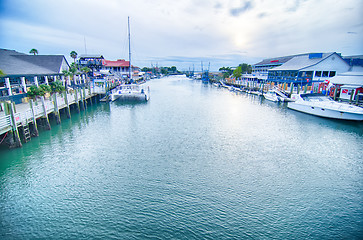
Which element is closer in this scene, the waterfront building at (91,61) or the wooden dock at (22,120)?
the wooden dock at (22,120)

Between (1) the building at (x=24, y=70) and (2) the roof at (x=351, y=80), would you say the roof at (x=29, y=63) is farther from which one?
(2) the roof at (x=351, y=80)

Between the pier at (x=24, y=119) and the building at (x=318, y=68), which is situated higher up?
the building at (x=318, y=68)

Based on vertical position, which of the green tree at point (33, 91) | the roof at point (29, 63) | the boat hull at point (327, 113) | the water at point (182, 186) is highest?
the roof at point (29, 63)

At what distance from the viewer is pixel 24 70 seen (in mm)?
28562

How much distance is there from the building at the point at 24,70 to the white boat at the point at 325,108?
4393cm

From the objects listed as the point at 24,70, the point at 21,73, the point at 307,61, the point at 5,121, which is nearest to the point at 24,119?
the point at 5,121

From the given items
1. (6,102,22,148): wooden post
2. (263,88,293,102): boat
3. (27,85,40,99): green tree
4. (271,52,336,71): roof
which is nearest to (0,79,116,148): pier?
(6,102,22,148): wooden post

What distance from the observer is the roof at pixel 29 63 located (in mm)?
27089

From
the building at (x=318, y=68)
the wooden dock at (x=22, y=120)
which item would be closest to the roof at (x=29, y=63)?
the wooden dock at (x=22, y=120)

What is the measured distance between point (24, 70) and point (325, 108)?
46.1 metres

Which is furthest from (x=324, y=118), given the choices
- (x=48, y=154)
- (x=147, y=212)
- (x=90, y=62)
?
(x=90, y=62)

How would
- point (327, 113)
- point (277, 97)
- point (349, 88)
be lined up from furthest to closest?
point (277, 97)
point (349, 88)
point (327, 113)

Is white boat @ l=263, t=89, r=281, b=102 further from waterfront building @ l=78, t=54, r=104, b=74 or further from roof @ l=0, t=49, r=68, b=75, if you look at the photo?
waterfront building @ l=78, t=54, r=104, b=74

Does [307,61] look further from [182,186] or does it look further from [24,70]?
[24,70]
